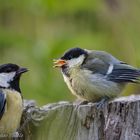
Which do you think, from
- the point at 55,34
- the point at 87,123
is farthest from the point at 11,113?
the point at 55,34

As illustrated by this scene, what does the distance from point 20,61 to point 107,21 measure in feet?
2.12

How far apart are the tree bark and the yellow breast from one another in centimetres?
25

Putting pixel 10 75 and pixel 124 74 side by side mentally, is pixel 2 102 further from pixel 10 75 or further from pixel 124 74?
pixel 124 74

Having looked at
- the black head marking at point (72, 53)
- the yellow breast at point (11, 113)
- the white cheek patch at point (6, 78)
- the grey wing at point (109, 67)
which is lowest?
the yellow breast at point (11, 113)

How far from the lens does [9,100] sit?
8.68 feet

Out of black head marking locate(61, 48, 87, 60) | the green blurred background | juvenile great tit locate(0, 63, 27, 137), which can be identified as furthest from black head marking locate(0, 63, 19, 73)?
the green blurred background

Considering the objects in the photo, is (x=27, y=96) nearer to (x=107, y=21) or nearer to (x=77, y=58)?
(x=107, y=21)

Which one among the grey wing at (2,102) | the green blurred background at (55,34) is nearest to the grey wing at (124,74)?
the grey wing at (2,102)

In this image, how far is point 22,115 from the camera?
2.38m

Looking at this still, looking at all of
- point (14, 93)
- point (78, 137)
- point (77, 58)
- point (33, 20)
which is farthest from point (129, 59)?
point (78, 137)

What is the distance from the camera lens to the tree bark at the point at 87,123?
2061mm

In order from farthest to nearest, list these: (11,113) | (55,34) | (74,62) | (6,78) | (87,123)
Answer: (55,34) → (74,62) → (6,78) → (11,113) → (87,123)

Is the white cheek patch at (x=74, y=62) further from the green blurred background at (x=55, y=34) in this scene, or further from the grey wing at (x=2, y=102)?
the green blurred background at (x=55, y=34)

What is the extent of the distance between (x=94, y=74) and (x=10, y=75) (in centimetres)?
40
